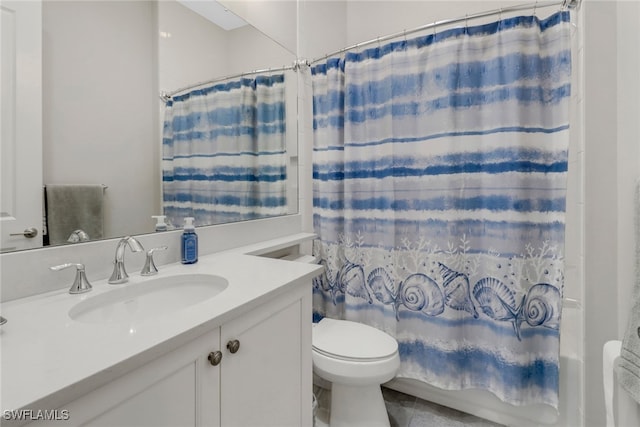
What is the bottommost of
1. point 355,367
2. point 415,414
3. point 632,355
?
point 415,414

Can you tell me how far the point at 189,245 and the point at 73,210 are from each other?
0.37 m

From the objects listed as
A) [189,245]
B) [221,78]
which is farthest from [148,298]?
[221,78]

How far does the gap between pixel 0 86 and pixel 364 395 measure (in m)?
1.67

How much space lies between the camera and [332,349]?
54.1 inches

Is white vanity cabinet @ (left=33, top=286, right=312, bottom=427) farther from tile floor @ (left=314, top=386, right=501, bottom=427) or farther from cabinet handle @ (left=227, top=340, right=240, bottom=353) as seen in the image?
tile floor @ (left=314, top=386, right=501, bottom=427)

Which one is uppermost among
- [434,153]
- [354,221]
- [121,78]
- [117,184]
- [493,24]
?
[493,24]

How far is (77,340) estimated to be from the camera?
1.86 ft

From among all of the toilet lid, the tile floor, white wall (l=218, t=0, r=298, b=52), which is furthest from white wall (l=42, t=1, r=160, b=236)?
the tile floor

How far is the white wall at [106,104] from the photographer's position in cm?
88

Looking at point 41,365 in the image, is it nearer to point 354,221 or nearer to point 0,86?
point 0,86

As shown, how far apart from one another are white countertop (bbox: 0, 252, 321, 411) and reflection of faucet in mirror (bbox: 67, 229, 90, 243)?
139mm

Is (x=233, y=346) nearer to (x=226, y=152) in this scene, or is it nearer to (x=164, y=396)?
(x=164, y=396)

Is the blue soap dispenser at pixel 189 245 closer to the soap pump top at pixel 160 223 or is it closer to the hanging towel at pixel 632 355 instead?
the soap pump top at pixel 160 223

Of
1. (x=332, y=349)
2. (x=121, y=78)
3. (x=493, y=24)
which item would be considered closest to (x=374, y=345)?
(x=332, y=349)
